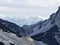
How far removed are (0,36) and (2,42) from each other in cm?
1409

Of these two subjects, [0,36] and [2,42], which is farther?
[0,36]

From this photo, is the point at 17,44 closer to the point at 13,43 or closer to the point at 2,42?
the point at 13,43

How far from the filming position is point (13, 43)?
14625cm

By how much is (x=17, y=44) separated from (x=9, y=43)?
846 cm

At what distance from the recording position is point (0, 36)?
149 metres

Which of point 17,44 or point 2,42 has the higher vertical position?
point 17,44

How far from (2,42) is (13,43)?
11906 mm

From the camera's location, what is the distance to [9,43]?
468ft

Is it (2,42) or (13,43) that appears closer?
(2,42)

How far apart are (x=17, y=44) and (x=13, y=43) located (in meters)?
4.34

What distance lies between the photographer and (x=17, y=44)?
150 meters

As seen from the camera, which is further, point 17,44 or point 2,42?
point 17,44

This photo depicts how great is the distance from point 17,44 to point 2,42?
16.2m

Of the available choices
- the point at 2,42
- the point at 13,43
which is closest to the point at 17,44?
the point at 13,43
